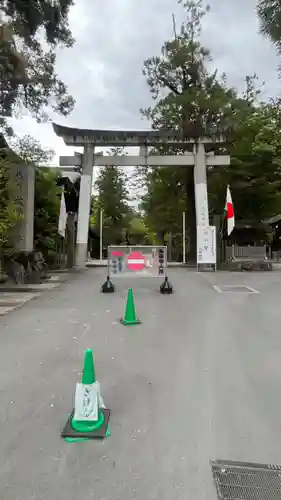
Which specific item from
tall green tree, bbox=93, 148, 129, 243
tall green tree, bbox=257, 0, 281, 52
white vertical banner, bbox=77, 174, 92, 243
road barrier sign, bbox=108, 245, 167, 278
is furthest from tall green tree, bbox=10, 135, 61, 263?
tall green tree, bbox=93, 148, 129, 243

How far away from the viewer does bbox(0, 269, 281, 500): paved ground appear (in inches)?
125

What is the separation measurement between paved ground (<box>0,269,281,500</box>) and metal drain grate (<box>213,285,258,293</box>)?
556 cm

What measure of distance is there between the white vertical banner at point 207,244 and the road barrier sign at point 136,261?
1014 cm

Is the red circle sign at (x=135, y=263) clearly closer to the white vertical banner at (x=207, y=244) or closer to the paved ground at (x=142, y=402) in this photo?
the paved ground at (x=142, y=402)

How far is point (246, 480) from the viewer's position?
3205 millimetres

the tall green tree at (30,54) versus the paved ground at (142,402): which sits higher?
the tall green tree at (30,54)

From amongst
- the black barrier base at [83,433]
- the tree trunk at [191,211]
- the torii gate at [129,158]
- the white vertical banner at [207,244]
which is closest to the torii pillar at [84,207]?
the torii gate at [129,158]

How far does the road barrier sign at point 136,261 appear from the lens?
555 inches

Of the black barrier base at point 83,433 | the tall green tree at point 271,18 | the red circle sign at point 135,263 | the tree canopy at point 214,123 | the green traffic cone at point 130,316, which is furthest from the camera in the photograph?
the tree canopy at point 214,123

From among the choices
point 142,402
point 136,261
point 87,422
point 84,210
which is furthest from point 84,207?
point 87,422

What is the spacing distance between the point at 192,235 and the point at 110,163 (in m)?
8.75

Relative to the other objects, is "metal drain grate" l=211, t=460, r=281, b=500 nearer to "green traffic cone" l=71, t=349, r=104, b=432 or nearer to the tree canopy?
"green traffic cone" l=71, t=349, r=104, b=432

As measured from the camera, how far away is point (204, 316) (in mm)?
10078

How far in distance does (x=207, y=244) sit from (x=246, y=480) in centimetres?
Answer: 2118
